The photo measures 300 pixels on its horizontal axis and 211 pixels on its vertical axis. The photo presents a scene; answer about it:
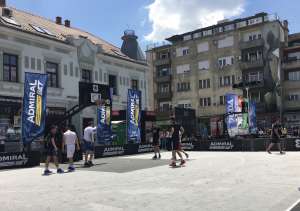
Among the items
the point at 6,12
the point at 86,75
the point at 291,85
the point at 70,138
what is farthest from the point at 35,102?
the point at 291,85

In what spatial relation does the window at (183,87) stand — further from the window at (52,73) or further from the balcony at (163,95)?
the window at (52,73)

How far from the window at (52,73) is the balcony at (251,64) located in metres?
33.2

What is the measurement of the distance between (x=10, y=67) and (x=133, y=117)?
331 inches

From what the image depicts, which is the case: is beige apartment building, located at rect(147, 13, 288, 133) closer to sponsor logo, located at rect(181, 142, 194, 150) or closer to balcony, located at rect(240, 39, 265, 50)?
balcony, located at rect(240, 39, 265, 50)

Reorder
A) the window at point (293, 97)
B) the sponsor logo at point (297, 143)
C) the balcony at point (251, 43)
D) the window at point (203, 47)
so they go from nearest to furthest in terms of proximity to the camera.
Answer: the sponsor logo at point (297, 143) < the window at point (293, 97) < the balcony at point (251, 43) < the window at point (203, 47)

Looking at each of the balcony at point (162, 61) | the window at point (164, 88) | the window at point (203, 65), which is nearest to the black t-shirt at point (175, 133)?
the window at point (203, 65)

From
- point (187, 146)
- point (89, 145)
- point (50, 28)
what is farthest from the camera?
point (50, 28)

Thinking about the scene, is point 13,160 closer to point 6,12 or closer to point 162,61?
point 6,12

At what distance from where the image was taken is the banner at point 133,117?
29.3 metres

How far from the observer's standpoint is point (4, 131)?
28.5 meters

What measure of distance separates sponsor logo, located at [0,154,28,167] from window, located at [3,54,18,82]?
1098 cm

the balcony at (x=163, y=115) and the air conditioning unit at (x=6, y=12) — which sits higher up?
the air conditioning unit at (x=6, y=12)

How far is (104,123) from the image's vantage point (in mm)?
30219

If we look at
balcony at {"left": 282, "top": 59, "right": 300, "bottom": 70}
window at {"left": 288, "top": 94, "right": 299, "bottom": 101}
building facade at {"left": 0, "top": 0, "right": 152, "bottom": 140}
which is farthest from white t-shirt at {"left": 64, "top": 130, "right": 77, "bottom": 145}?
balcony at {"left": 282, "top": 59, "right": 300, "bottom": 70}
